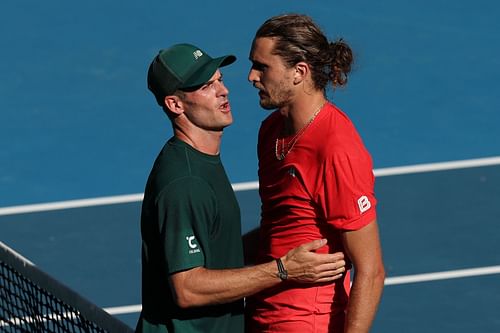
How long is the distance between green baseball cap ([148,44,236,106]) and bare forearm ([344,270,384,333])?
1014 millimetres

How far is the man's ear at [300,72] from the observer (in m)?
5.55

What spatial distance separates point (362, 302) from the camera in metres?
5.39

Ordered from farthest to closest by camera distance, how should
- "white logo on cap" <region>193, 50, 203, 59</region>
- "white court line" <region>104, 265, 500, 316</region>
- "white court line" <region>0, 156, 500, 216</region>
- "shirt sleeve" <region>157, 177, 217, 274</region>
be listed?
"white court line" <region>0, 156, 500, 216</region> < "white court line" <region>104, 265, 500, 316</region> < "white logo on cap" <region>193, 50, 203, 59</region> < "shirt sleeve" <region>157, 177, 217, 274</region>

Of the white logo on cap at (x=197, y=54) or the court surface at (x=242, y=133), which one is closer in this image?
the white logo on cap at (x=197, y=54)

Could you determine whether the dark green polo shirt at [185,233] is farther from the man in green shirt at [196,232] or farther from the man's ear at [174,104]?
the man's ear at [174,104]

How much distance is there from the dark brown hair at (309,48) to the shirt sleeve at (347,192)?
412mm

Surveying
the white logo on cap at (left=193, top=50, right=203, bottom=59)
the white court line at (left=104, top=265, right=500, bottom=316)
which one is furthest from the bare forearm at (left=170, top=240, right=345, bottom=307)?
the white court line at (left=104, top=265, right=500, bottom=316)

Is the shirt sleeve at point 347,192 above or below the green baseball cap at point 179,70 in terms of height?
below

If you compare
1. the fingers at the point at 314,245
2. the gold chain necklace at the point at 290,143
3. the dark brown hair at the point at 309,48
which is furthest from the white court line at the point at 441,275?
the fingers at the point at 314,245

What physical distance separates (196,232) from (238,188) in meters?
6.53

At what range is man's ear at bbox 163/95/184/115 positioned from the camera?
5.44m

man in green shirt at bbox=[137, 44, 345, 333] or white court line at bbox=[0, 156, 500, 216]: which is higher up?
man in green shirt at bbox=[137, 44, 345, 333]

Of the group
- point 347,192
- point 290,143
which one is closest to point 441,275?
point 290,143

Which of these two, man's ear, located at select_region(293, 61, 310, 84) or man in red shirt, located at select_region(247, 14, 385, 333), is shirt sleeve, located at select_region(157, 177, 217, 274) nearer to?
man in red shirt, located at select_region(247, 14, 385, 333)
